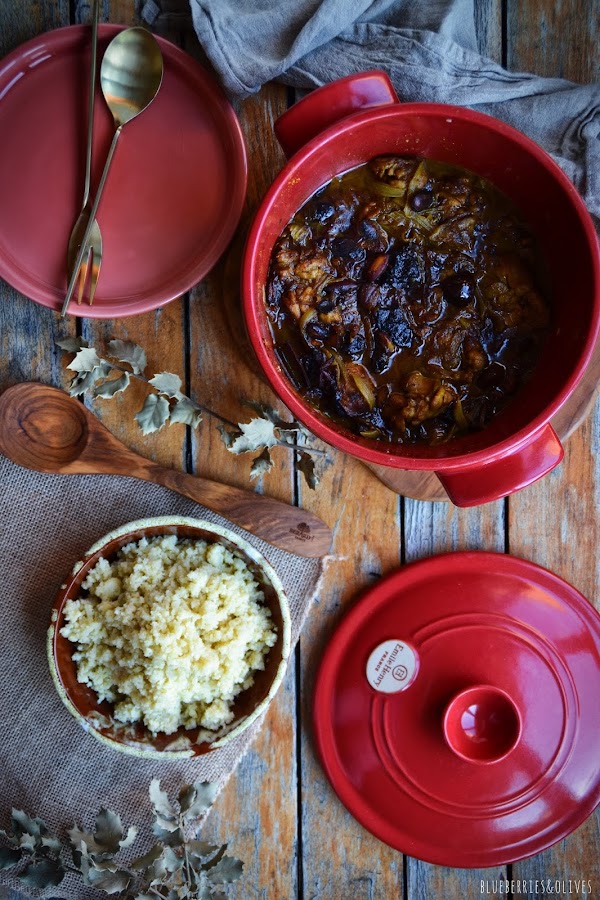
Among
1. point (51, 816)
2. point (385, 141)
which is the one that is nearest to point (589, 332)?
point (385, 141)

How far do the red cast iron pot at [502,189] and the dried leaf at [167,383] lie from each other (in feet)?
0.82

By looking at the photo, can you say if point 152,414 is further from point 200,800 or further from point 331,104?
point 200,800

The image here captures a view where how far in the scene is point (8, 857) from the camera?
156 centimetres

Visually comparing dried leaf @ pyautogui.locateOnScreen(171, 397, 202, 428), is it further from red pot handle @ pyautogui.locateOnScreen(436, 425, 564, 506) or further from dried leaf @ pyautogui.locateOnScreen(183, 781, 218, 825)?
dried leaf @ pyautogui.locateOnScreen(183, 781, 218, 825)

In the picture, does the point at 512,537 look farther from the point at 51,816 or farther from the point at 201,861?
the point at 51,816

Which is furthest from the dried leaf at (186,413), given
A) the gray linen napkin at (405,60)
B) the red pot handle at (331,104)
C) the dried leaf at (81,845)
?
the dried leaf at (81,845)

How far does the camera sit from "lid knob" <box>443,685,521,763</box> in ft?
5.34

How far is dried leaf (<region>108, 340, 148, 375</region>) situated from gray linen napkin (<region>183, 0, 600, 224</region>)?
59 cm

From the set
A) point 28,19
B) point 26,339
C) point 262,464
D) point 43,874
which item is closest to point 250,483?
point 262,464

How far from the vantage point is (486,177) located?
148 cm

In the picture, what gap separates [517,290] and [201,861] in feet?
4.54

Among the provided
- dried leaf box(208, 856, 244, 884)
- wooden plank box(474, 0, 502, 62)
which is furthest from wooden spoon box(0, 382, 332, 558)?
wooden plank box(474, 0, 502, 62)

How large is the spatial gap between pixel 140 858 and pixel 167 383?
100cm

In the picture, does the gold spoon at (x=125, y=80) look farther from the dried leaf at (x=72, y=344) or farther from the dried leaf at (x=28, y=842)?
the dried leaf at (x=28, y=842)
